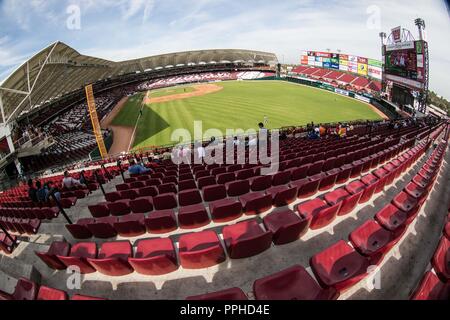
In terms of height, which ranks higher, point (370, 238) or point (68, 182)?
point (68, 182)

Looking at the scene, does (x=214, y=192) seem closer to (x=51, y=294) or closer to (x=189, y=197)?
(x=189, y=197)

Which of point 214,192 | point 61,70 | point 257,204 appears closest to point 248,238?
point 257,204

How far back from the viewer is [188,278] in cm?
437

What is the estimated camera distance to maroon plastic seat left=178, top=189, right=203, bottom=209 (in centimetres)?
657

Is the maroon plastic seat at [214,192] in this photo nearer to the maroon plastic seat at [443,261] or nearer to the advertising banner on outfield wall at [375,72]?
the maroon plastic seat at [443,261]

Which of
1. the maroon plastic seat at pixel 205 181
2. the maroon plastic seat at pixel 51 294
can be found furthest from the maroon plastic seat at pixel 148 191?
the maroon plastic seat at pixel 51 294

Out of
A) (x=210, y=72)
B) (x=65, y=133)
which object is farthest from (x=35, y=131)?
(x=210, y=72)

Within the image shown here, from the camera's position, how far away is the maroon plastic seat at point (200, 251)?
401 cm

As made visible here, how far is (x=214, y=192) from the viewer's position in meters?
6.89

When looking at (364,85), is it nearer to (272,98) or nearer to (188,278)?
(272,98)

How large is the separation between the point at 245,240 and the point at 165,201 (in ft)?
10.9

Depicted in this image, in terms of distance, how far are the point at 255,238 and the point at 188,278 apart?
1589 mm

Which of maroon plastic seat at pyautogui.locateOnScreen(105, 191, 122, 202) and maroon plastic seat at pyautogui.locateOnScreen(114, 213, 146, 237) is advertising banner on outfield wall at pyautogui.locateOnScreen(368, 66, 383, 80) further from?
maroon plastic seat at pyautogui.locateOnScreen(114, 213, 146, 237)

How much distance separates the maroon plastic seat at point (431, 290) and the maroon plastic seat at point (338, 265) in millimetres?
→ 743
